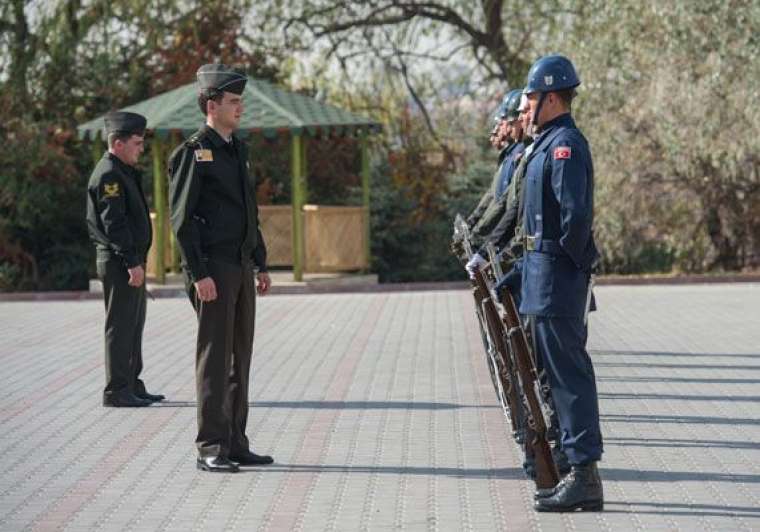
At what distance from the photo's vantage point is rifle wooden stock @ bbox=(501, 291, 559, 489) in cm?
798

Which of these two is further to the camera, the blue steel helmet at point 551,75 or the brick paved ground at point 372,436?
→ the brick paved ground at point 372,436

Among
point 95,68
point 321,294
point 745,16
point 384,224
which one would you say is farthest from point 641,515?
point 95,68

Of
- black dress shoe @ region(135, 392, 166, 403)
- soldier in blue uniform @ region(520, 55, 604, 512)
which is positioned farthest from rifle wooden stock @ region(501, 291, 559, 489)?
black dress shoe @ region(135, 392, 166, 403)

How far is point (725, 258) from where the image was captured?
29297mm

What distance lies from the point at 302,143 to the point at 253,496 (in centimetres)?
1932

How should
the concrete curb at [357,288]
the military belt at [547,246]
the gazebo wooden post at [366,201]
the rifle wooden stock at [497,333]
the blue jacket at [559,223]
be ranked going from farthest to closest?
1. the gazebo wooden post at [366,201]
2. the concrete curb at [357,288]
3. the rifle wooden stock at [497,333]
4. the military belt at [547,246]
5. the blue jacket at [559,223]

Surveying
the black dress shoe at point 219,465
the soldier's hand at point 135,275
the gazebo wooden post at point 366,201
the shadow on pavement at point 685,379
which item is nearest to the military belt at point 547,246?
the black dress shoe at point 219,465

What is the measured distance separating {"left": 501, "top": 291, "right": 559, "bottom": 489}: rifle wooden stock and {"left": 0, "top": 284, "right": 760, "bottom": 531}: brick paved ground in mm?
178

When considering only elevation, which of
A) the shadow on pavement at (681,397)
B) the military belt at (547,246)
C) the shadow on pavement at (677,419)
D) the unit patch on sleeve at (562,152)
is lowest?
the shadow on pavement at (681,397)

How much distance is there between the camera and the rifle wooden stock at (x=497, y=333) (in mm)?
8680

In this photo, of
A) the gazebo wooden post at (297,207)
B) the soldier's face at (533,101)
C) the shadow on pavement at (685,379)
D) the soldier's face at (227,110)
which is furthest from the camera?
the gazebo wooden post at (297,207)

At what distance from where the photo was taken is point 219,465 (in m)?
9.06

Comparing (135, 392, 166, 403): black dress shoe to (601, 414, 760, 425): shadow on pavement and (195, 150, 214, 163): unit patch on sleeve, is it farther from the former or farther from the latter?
(195, 150, 214, 163): unit patch on sleeve

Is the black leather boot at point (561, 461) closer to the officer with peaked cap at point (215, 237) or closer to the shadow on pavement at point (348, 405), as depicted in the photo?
the officer with peaked cap at point (215, 237)
